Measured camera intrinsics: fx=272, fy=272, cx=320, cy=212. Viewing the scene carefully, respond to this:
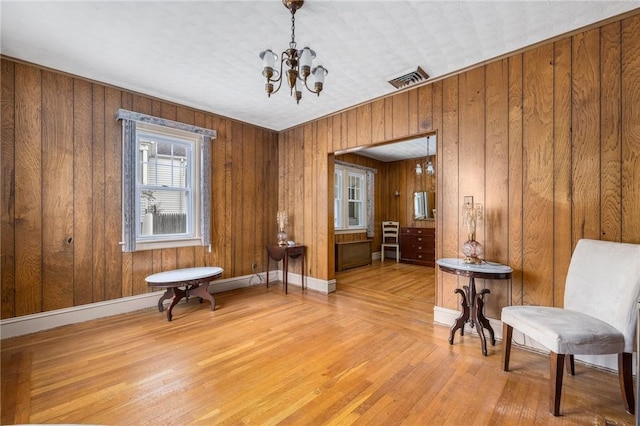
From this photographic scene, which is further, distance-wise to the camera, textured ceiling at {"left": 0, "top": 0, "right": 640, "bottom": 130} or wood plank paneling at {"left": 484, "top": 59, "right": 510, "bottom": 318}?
wood plank paneling at {"left": 484, "top": 59, "right": 510, "bottom": 318}

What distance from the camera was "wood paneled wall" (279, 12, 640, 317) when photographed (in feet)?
6.83

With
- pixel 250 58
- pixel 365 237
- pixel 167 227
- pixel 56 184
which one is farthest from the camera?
pixel 365 237

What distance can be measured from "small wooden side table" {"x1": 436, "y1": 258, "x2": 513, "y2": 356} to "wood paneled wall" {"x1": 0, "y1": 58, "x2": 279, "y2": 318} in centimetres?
339

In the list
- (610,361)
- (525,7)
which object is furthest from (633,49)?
(610,361)

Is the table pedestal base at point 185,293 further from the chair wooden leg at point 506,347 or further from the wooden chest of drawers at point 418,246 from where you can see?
the wooden chest of drawers at point 418,246

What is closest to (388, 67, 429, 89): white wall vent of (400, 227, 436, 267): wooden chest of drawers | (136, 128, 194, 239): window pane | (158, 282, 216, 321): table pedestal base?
(136, 128, 194, 239): window pane

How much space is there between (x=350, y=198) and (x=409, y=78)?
12.8ft

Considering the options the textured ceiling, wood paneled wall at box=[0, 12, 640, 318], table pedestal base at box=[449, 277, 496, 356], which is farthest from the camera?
table pedestal base at box=[449, 277, 496, 356]

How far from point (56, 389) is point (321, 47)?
3.32 meters

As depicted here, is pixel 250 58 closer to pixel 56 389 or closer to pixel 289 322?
pixel 289 322

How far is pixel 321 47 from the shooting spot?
2477 millimetres

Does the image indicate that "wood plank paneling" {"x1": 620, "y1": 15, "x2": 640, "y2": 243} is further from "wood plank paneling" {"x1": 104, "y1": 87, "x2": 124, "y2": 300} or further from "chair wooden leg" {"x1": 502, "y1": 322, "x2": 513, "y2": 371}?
"wood plank paneling" {"x1": 104, "y1": 87, "x2": 124, "y2": 300}

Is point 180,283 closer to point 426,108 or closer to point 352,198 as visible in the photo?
point 426,108

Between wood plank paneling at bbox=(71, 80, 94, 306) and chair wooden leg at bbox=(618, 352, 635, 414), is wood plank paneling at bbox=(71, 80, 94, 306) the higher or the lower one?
the higher one
